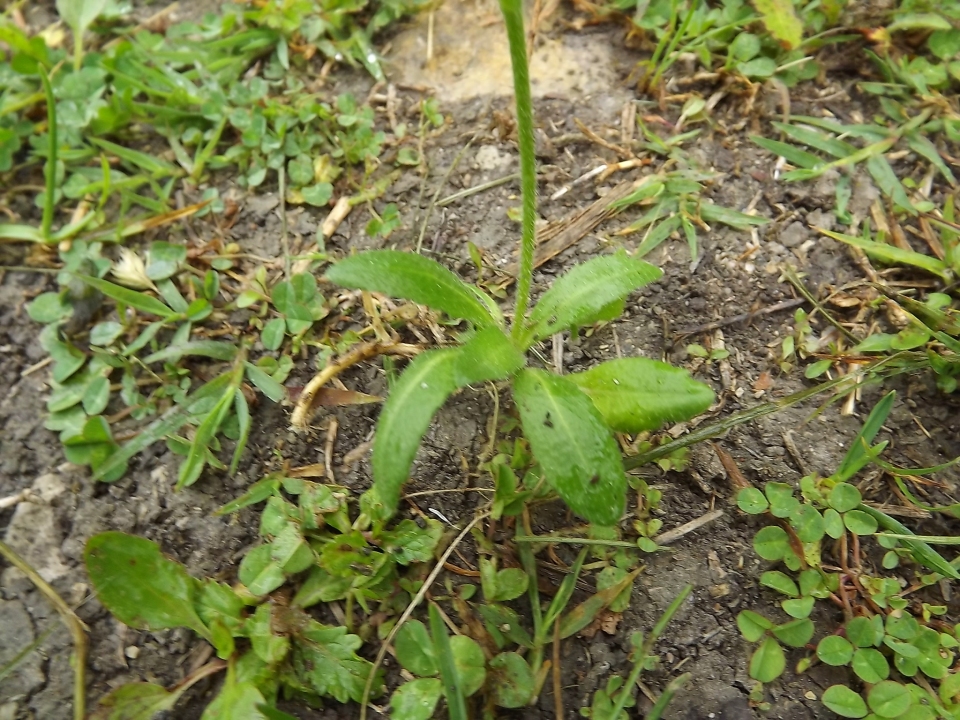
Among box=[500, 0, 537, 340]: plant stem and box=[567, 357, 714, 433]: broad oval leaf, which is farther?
box=[567, 357, 714, 433]: broad oval leaf

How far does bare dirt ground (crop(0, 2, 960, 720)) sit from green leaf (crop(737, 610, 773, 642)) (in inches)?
0.9

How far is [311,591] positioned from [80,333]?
1.10 meters

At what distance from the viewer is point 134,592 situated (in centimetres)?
162

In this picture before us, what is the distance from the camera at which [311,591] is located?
164 centimetres

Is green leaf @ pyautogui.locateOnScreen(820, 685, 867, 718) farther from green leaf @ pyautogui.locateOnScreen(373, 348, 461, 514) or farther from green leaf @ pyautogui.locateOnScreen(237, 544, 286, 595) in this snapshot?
green leaf @ pyautogui.locateOnScreen(237, 544, 286, 595)

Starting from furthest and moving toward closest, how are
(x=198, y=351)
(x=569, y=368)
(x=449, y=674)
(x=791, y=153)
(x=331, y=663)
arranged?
1. (x=791, y=153)
2. (x=198, y=351)
3. (x=569, y=368)
4. (x=331, y=663)
5. (x=449, y=674)

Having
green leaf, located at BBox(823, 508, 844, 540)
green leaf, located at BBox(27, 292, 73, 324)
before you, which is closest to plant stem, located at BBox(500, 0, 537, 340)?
green leaf, located at BBox(823, 508, 844, 540)

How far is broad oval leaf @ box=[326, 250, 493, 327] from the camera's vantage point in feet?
4.83

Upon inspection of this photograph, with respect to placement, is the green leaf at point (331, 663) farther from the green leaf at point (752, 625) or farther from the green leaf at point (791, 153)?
the green leaf at point (791, 153)

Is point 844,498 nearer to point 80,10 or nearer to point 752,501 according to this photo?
point 752,501

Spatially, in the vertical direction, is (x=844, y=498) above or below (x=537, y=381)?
below

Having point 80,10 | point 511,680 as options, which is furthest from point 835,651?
point 80,10

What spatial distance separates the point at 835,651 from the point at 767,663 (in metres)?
0.16

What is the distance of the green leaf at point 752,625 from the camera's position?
155cm
